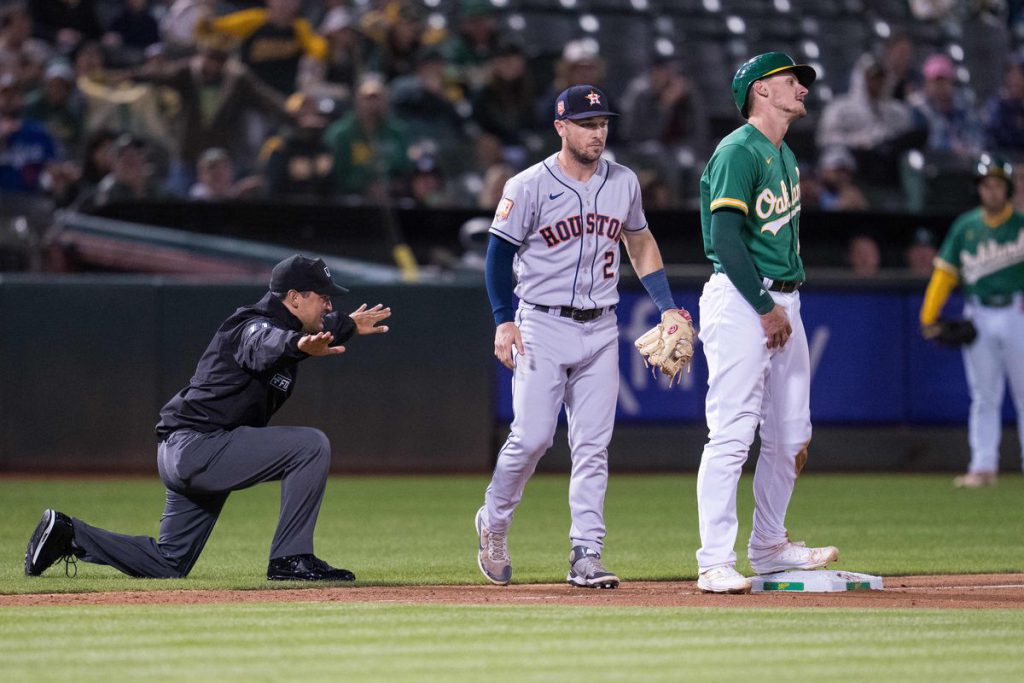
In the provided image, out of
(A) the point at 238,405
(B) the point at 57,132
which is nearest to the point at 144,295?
(B) the point at 57,132

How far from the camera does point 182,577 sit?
7066 mm

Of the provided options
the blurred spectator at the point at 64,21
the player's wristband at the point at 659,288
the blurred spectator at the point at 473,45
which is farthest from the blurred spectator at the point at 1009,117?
the player's wristband at the point at 659,288

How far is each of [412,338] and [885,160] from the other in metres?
5.99

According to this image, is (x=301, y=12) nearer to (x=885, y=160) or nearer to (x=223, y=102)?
(x=223, y=102)

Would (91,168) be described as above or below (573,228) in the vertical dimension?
above

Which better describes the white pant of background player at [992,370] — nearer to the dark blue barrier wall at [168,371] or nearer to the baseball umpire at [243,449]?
the dark blue barrier wall at [168,371]

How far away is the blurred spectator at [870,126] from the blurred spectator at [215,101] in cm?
566

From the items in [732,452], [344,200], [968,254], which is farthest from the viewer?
[344,200]

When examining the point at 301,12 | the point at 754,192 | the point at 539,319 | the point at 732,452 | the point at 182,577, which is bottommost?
the point at 182,577

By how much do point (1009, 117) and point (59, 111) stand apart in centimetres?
968

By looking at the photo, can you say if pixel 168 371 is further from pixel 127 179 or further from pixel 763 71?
pixel 763 71

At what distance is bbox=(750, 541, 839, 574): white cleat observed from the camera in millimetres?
6664

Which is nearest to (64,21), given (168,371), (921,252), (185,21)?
(185,21)

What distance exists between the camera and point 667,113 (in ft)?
53.6
